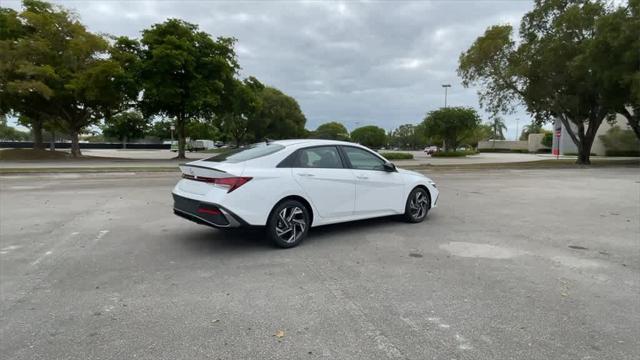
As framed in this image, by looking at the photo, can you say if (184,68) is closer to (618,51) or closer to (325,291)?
(618,51)

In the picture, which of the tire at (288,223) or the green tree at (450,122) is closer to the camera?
the tire at (288,223)

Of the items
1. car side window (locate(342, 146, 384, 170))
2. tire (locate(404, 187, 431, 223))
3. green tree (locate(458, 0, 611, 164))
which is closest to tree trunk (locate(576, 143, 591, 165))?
green tree (locate(458, 0, 611, 164))

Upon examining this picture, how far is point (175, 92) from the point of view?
97.8ft

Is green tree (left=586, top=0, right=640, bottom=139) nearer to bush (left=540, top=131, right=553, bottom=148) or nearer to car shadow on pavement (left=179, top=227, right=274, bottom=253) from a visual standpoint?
car shadow on pavement (left=179, top=227, right=274, bottom=253)

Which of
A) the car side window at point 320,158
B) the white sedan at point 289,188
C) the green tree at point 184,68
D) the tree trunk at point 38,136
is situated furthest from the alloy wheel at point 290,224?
the tree trunk at point 38,136

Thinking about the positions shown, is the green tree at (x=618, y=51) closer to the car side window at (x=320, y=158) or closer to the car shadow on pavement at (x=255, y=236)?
the car shadow on pavement at (x=255, y=236)

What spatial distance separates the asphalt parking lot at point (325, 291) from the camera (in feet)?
10.8

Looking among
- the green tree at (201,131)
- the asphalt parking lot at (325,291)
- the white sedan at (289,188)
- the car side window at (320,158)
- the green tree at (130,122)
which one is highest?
the green tree at (201,131)

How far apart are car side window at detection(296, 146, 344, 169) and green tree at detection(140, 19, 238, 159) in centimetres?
2490

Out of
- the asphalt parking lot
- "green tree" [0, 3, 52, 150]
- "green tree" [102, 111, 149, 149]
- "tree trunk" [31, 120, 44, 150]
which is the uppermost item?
"green tree" [0, 3, 52, 150]

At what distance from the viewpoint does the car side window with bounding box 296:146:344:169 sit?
6.22 metres

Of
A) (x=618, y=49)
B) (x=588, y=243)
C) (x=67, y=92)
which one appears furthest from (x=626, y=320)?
(x=67, y=92)

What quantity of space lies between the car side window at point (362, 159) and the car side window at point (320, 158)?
25 cm

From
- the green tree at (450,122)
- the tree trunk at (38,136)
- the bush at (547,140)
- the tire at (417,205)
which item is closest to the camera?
the tire at (417,205)
